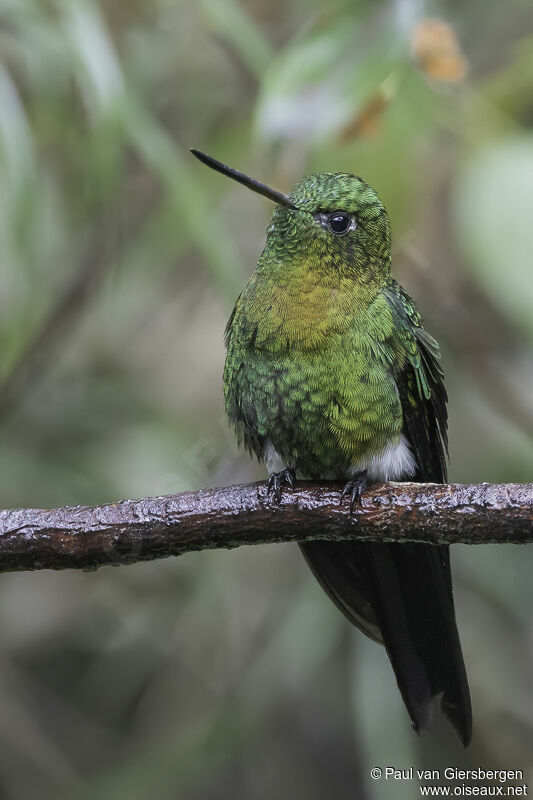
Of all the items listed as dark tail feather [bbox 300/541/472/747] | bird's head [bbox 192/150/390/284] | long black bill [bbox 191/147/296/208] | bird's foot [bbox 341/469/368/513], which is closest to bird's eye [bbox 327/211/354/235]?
bird's head [bbox 192/150/390/284]

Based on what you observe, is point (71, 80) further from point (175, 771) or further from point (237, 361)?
point (175, 771)

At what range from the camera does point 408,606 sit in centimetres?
249

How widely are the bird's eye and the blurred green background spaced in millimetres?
371

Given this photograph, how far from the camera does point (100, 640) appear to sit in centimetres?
401

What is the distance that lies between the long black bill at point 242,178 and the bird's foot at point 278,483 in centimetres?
65

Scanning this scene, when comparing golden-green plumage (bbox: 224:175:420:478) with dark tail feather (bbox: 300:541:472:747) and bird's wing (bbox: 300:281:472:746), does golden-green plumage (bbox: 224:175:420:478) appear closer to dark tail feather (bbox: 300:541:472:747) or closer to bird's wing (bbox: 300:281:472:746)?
bird's wing (bbox: 300:281:472:746)

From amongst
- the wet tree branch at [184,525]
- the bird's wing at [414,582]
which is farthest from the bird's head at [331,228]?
the wet tree branch at [184,525]

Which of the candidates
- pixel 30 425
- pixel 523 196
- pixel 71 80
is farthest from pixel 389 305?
pixel 30 425

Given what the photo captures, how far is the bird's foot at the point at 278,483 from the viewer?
6.67ft

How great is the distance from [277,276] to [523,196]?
65cm

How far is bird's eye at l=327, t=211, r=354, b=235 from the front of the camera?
2420mm

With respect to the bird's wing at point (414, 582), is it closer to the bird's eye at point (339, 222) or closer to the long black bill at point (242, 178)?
the bird's eye at point (339, 222)

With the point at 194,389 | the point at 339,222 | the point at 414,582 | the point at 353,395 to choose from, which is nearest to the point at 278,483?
the point at 353,395

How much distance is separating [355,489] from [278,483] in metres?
0.17
